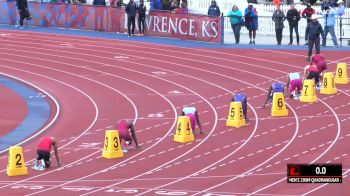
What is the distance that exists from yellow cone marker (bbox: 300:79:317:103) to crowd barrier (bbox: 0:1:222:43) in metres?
10.7

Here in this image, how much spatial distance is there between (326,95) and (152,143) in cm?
724

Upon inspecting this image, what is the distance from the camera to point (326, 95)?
1219 inches

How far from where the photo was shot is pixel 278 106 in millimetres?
28359

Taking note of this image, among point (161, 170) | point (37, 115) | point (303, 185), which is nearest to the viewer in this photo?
point (303, 185)

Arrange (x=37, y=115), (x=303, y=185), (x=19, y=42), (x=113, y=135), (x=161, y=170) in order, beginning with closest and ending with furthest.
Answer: (x=303, y=185)
(x=161, y=170)
(x=113, y=135)
(x=37, y=115)
(x=19, y=42)

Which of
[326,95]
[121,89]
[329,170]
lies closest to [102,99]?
[121,89]

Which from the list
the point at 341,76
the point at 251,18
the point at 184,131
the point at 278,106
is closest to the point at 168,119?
the point at 278,106

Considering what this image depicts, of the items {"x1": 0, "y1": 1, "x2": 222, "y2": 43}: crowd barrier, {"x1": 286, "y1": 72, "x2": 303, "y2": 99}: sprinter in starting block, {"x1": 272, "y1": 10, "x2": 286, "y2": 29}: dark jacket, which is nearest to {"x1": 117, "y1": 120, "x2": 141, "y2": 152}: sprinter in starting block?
{"x1": 286, "y1": 72, "x2": 303, "y2": 99}: sprinter in starting block

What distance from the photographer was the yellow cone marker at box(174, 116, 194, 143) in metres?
25.6

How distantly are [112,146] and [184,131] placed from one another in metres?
2.12

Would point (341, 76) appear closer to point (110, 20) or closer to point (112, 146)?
point (112, 146)

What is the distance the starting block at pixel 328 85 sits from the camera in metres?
31.0

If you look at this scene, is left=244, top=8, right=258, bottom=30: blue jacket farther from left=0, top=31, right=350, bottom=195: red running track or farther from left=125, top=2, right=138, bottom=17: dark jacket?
left=125, top=2, right=138, bottom=17: dark jacket

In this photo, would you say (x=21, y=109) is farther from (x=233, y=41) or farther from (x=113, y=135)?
(x=233, y=41)
